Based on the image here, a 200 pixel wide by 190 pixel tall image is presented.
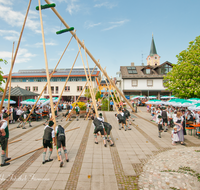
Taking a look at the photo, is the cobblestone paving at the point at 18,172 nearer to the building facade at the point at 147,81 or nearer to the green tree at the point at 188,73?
the green tree at the point at 188,73

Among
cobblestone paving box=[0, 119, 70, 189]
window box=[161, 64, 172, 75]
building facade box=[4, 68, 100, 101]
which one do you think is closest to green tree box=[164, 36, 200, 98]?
cobblestone paving box=[0, 119, 70, 189]

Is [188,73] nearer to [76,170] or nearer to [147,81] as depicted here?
[76,170]

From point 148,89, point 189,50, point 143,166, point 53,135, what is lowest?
point 143,166

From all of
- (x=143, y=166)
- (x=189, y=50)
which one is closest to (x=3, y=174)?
(x=143, y=166)

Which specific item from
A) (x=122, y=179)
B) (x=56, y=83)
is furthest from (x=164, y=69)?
(x=122, y=179)

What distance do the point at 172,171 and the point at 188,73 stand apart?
16704 millimetres

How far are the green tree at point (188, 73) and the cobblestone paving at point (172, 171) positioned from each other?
13.8 meters

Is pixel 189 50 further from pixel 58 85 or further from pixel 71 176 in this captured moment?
pixel 58 85

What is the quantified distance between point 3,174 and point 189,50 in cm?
2345

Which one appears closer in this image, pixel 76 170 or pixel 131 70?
pixel 76 170

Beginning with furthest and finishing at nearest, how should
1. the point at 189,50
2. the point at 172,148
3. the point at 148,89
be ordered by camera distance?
the point at 148,89 → the point at 189,50 → the point at 172,148

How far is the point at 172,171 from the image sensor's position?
230 inches

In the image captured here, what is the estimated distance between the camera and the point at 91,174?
5.61 metres

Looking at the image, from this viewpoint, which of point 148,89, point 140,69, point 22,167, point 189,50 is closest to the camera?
point 22,167
